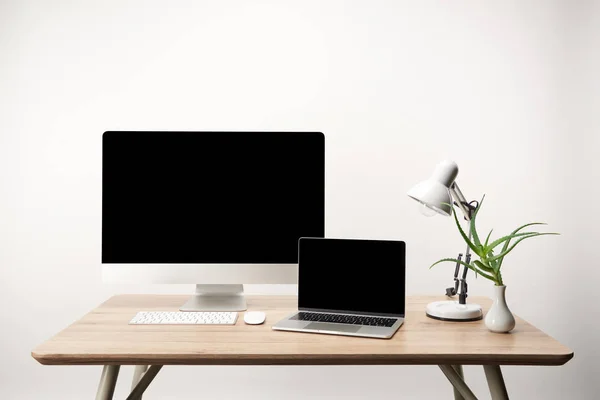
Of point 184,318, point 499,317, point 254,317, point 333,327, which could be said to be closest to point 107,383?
point 184,318

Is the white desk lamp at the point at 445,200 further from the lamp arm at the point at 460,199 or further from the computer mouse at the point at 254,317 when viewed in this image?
the computer mouse at the point at 254,317

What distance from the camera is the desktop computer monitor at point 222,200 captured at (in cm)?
203

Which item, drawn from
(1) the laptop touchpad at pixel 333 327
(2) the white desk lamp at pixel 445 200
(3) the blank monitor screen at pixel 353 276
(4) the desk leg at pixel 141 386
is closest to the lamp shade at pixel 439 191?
(2) the white desk lamp at pixel 445 200

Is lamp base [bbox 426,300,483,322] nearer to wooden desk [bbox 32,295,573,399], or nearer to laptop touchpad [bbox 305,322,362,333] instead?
wooden desk [bbox 32,295,573,399]

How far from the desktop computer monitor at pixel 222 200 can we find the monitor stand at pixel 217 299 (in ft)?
0.06

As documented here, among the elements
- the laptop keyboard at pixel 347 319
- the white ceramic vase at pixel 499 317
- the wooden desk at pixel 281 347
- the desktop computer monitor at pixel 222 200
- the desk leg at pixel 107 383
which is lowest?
the desk leg at pixel 107 383

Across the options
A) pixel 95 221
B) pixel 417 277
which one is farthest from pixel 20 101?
pixel 417 277

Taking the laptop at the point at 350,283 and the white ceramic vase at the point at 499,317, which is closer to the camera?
the white ceramic vase at the point at 499,317

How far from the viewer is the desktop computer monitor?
203cm

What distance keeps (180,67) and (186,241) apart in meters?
1.10

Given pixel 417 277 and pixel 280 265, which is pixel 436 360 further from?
pixel 417 277

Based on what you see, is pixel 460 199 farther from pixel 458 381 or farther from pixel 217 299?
pixel 217 299

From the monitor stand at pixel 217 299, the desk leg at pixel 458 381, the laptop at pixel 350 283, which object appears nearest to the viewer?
the desk leg at pixel 458 381

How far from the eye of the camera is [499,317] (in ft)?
5.73
